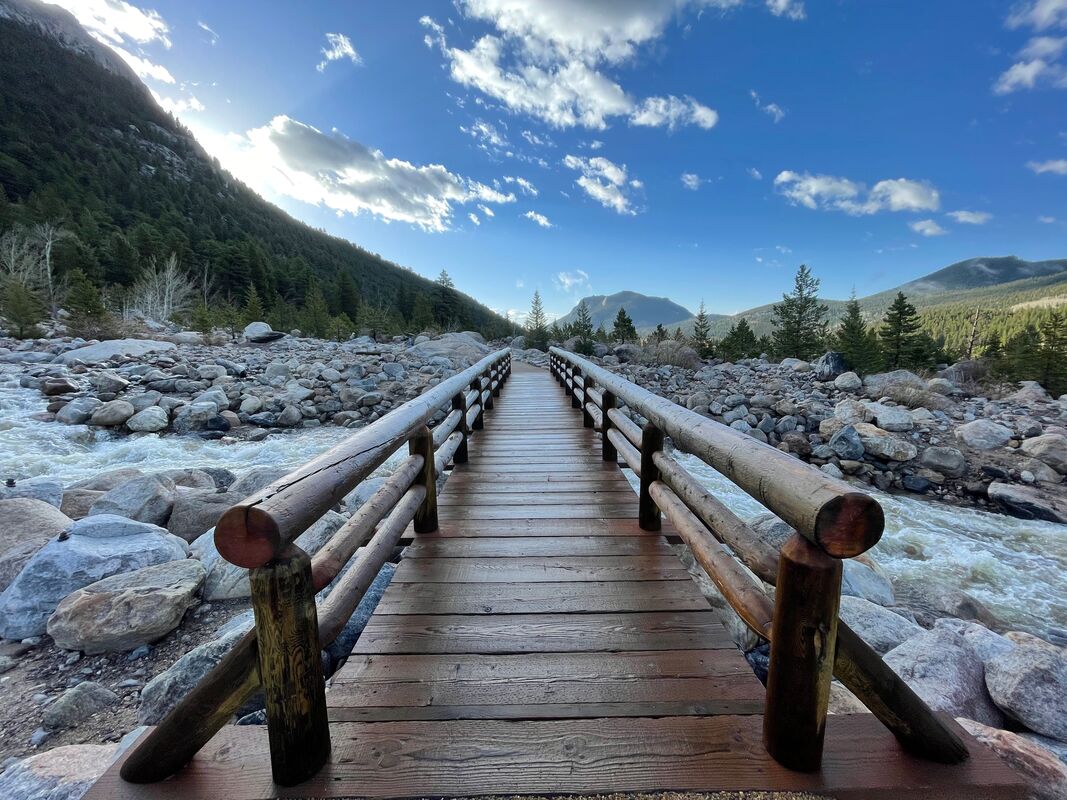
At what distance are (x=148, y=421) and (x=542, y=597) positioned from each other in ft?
33.6

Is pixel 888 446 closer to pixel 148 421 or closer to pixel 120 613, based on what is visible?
pixel 120 613

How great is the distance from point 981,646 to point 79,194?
270 ft

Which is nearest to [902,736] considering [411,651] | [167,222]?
[411,651]

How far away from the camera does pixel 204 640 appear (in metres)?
2.84

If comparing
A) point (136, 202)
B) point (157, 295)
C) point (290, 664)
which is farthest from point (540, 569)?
point (136, 202)

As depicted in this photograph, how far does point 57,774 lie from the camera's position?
64.4 inches

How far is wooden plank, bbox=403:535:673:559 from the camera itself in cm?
290

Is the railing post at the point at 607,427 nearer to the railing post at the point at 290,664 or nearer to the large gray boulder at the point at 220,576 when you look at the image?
the large gray boulder at the point at 220,576

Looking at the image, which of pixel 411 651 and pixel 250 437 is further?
pixel 250 437

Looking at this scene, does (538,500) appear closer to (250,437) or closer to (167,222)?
(250,437)

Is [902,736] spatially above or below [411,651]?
above

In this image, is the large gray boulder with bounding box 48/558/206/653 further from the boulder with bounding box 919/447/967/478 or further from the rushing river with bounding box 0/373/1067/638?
the boulder with bounding box 919/447/967/478

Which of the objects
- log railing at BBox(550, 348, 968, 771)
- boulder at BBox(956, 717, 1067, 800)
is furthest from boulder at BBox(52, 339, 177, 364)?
boulder at BBox(956, 717, 1067, 800)

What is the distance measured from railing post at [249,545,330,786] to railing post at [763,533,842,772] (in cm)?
133
